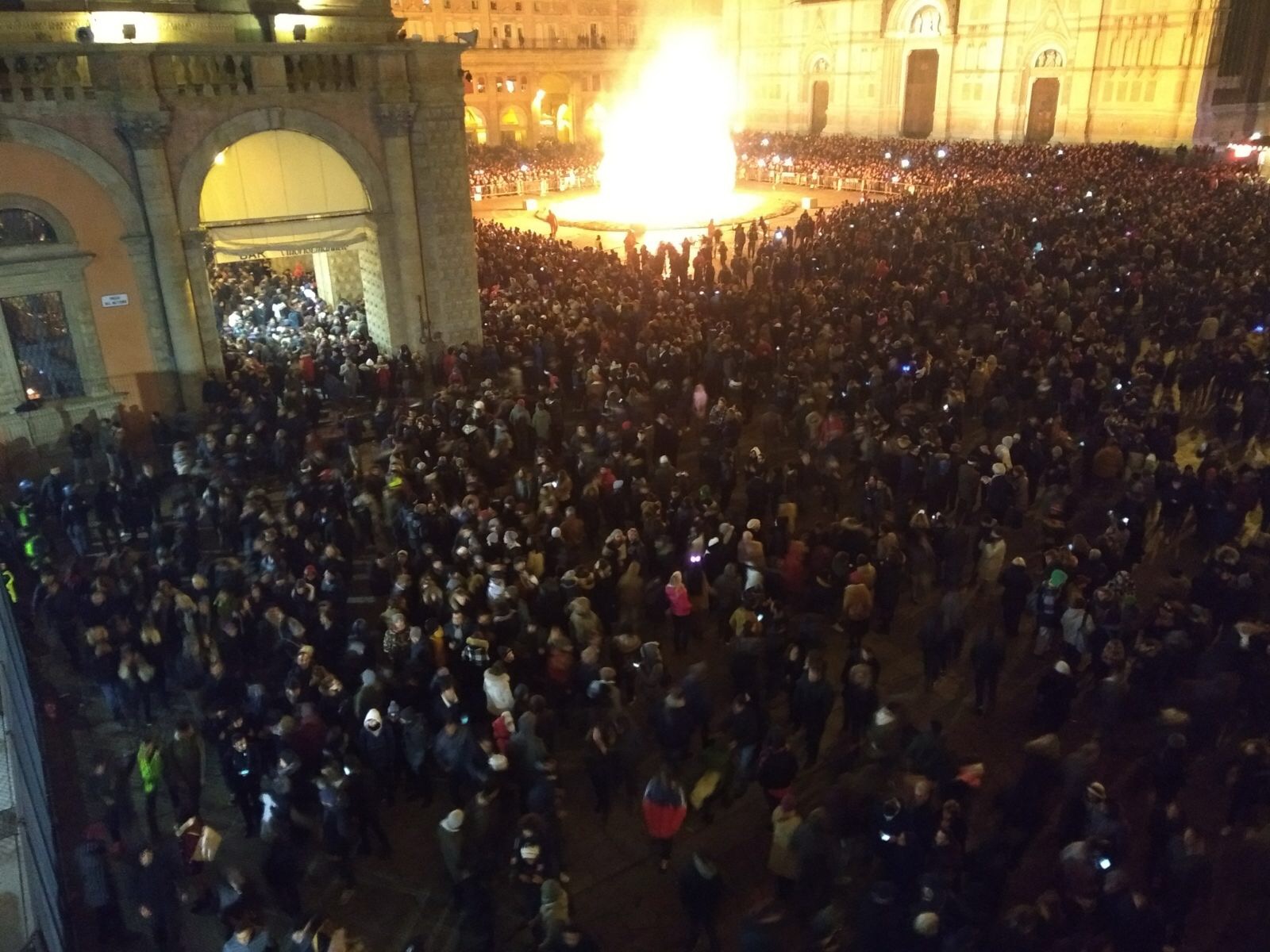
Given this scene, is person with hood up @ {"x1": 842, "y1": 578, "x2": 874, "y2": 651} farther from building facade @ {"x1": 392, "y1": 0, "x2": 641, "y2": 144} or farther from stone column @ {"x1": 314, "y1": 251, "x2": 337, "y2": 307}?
building facade @ {"x1": 392, "y1": 0, "x2": 641, "y2": 144}

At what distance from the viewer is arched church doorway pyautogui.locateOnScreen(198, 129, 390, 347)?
57.9 ft

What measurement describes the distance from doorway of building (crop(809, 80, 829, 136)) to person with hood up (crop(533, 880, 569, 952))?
58.3 m

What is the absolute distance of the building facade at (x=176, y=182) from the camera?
14828 millimetres

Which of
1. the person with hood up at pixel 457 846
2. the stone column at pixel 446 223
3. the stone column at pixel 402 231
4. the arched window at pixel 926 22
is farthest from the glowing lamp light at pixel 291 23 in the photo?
the arched window at pixel 926 22

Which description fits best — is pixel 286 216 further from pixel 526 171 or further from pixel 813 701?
pixel 526 171

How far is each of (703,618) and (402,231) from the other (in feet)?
37.3

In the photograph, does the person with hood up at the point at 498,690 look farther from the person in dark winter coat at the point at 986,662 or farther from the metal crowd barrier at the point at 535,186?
the metal crowd barrier at the point at 535,186

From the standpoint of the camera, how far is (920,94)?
54.0 m

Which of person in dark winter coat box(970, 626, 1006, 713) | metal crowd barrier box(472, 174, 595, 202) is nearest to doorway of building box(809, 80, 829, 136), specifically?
metal crowd barrier box(472, 174, 595, 202)

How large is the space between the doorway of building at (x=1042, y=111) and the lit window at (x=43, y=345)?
46.0 meters

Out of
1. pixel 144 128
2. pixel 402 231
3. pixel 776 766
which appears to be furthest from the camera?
pixel 402 231

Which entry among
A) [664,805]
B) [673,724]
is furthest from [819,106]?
[664,805]

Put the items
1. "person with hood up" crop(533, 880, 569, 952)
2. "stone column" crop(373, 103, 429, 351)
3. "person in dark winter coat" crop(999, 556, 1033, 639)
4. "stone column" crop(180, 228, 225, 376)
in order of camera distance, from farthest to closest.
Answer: "stone column" crop(373, 103, 429, 351) < "stone column" crop(180, 228, 225, 376) < "person in dark winter coat" crop(999, 556, 1033, 639) < "person with hood up" crop(533, 880, 569, 952)

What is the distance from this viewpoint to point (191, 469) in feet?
41.9
